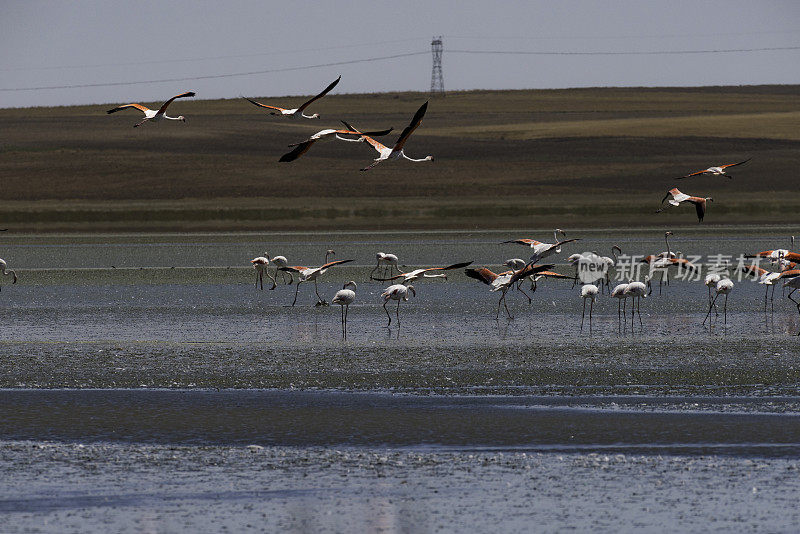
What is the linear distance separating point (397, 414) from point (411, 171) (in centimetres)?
5610

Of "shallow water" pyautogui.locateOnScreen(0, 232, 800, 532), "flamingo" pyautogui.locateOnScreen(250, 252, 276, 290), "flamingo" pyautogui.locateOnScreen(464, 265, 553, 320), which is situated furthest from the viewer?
"flamingo" pyautogui.locateOnScreen(250, 252, 276, 290)

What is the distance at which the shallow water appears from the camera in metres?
8.15

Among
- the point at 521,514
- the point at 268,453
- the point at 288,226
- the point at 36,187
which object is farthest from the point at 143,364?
the point at 36,187

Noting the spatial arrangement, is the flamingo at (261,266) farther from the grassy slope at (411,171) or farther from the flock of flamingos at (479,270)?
the grassy slope at (411,171)

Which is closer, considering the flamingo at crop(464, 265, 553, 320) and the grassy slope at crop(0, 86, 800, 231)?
the flamingo at crop(464, 265, 553, 320)

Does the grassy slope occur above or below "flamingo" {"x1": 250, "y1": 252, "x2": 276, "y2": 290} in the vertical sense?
above

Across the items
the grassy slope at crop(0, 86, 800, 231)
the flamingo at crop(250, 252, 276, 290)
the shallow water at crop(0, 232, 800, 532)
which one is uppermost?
the grassy slope at crop(0, 86, 800, 231)

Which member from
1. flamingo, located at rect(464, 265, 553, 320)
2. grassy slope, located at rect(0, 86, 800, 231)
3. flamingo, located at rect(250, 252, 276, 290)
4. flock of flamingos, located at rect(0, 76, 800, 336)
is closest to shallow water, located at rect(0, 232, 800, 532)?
flock of flamingos, located at rect(0, 76, 800, 336)

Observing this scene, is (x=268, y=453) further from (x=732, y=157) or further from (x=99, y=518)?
(x=732, y=157)

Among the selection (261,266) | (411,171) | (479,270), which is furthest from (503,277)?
(411,171)

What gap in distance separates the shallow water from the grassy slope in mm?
30234

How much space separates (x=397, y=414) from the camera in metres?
11.2

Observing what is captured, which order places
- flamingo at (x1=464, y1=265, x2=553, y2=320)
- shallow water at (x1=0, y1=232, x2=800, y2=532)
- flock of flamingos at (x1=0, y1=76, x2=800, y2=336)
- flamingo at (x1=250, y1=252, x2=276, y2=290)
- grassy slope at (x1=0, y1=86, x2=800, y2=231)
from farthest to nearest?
grassy slope at (x1=0, y1=86, x2=800, y2=231) → flamingo at (x1=250, y1=252, x2=276, y2=290) → flamingo at (x1=464, y1=265, x2=553, y2=320) → flock of flamingos at (x1=0, y1=76, x2=800, y2=336) → shallow water at (x1=0, y1=232, x2=800, y2=532)

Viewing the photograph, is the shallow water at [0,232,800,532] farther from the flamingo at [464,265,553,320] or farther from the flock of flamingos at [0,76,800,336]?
the flamingo at [464,265,553,320]
